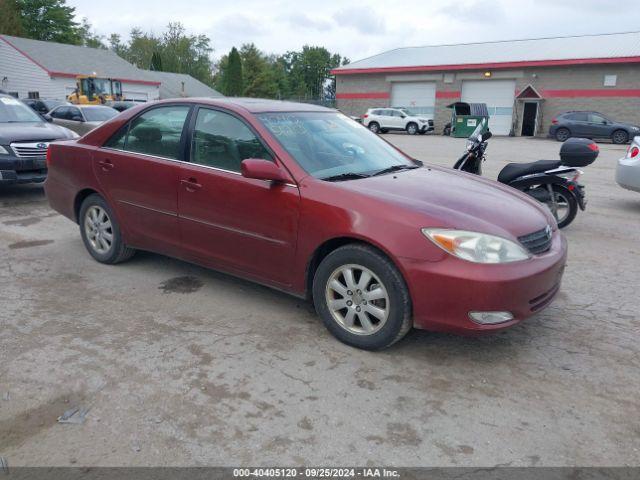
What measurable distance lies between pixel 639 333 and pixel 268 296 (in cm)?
282

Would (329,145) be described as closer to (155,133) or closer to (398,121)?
(155,133)

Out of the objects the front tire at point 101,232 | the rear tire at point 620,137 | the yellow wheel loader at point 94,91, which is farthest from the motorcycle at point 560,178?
the yellow wheel loader at point 94,91

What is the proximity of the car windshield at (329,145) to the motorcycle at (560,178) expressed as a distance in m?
2.83

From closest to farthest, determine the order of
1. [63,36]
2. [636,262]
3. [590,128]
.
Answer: [636,262]
[590,128]
[63,36]

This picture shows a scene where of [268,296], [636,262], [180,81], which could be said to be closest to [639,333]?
[636,262]

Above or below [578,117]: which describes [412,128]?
below

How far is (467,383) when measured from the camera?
10.6 feet

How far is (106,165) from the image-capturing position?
496 centimetres

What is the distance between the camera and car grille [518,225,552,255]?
3.46 metres

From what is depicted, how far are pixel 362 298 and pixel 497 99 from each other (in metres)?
33.1

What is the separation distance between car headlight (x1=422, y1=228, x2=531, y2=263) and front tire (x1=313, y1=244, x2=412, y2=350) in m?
0.33

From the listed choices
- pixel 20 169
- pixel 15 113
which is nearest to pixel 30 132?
pixel 20 169

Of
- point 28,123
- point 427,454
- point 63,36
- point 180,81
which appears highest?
point 63,36

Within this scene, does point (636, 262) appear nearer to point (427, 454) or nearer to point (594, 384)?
point (594, 384)
